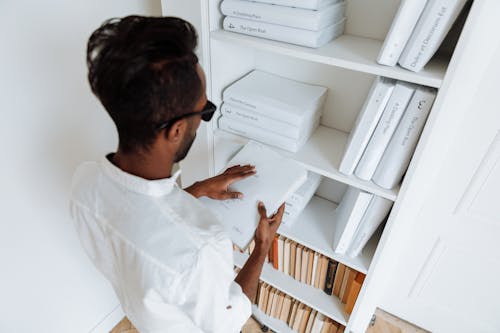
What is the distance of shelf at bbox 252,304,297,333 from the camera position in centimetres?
160

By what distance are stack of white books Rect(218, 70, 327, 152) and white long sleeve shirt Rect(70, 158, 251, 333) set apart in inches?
19.3

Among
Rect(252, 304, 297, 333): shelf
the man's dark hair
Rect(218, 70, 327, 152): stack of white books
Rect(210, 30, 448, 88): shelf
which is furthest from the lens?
Rect(252, 304, 297, 333): shelf

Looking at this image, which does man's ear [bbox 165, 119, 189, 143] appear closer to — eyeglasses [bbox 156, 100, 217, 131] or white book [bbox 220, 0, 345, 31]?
eyeglasses [bbox 156, 100, 217, 131]

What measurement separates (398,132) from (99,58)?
2.56ft

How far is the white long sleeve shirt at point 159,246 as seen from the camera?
65 centimetres

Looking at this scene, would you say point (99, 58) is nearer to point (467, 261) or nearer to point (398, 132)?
point (398, 132)

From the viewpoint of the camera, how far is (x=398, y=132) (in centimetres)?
91

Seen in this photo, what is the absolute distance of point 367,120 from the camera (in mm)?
923

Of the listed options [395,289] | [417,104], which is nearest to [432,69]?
[417,104]

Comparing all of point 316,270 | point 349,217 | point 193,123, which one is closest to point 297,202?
point 349,217

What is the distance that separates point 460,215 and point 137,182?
129cm

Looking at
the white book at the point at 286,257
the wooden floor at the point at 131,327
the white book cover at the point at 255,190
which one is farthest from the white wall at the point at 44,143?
the white book at the point at 286,257

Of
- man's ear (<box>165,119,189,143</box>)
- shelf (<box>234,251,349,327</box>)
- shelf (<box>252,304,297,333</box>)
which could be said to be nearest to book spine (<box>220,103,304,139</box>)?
man's ear (<box>165,119,189,143</box>)

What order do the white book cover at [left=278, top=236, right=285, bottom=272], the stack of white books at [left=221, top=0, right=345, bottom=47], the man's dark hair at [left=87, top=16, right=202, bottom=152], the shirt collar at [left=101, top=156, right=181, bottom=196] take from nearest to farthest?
the man's dark hair at [left=87, top=16, right=202, bottom=152] < the shirt collar at [left=101, top=156, right=181, bottom=196] < the stack of white books at [left=221, top=0, right=345, bottom=47] < the white book cover at [left=278, top=236, right=285, bottom=272]
